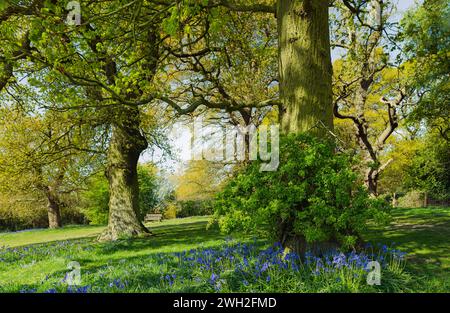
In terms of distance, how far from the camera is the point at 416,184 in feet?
103

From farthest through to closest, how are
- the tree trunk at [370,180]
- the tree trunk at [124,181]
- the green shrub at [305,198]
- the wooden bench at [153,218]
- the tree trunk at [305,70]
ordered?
Answer: 1. the wooden bench at [153,218]
2. the tree trunk at [370,180]
3. the tree trunk at [124,181]
4. the tree trunk at [305,70]
5. the green shrub at [305,198]

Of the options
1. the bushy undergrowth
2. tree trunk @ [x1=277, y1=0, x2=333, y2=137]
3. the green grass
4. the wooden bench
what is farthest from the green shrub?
the wooden bench

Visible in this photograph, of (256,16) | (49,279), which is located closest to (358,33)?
(256,16)

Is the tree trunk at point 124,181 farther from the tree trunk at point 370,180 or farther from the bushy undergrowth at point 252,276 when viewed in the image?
the tree trunk at point 370,180

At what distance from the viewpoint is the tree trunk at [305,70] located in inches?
257

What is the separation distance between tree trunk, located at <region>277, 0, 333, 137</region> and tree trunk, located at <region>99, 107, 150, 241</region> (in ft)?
28.7

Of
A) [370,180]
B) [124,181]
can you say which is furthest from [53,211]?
[370,180]

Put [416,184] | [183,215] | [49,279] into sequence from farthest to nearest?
[183,215], [416,184], [49,279]

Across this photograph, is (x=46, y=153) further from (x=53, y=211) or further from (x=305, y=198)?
(x=53, y=211)

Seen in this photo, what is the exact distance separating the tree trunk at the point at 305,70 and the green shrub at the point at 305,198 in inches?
33.0

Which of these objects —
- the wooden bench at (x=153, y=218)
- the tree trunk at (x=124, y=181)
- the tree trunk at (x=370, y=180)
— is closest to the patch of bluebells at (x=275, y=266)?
the tree trunk at (x=124, y=181)

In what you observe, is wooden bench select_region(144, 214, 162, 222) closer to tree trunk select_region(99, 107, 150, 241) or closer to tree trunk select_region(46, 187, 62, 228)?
tree trunk select_region(46, 187, 62, 228)
